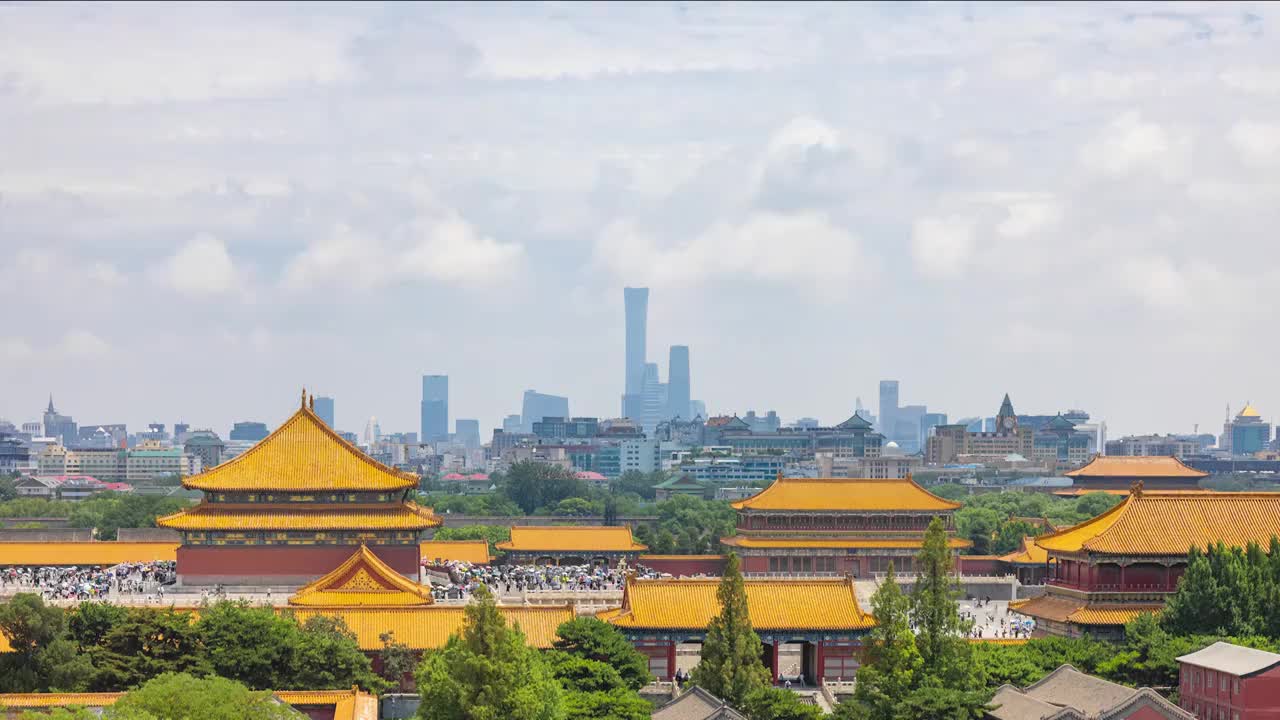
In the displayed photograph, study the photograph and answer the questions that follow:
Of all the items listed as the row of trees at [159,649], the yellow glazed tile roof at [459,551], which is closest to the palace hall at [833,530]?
the yellow glazed tile roof at [459,551]

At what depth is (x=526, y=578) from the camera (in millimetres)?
86062

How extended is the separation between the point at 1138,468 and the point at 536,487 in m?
46.2

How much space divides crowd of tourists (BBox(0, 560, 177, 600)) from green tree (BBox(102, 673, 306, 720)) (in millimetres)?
24896

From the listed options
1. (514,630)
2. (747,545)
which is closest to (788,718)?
(514,630)

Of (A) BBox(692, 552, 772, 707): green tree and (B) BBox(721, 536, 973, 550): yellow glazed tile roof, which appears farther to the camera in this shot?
(B) BBox(721, 536, 973, 550): yellow glazed tile roof

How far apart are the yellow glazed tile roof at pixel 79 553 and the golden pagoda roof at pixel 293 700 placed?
40460mm

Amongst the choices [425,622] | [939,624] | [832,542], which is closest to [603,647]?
[425,622]

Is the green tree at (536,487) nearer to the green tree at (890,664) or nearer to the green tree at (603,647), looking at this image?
the green tree at (603,647)

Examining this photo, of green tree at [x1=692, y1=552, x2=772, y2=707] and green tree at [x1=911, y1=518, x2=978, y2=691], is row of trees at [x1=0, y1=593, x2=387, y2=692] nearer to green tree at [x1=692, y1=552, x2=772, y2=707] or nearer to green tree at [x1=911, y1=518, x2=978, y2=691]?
green tree at [x1=692, y1=552, x2=772, y2=707]

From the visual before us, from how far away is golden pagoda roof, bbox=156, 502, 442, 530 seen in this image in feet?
242

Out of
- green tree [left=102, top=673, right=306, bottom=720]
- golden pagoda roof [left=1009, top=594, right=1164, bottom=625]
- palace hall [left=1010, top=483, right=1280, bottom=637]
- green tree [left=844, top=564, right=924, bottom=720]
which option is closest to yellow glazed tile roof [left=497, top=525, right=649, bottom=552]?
palace hall [left=1010, top=483, right=1280, bottom=637]

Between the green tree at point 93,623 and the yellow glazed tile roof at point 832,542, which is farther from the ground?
the yellow glazed tile roof at point 832,542

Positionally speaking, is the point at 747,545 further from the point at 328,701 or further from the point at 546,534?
the point at 328,701

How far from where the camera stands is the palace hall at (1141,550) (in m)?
62.0
